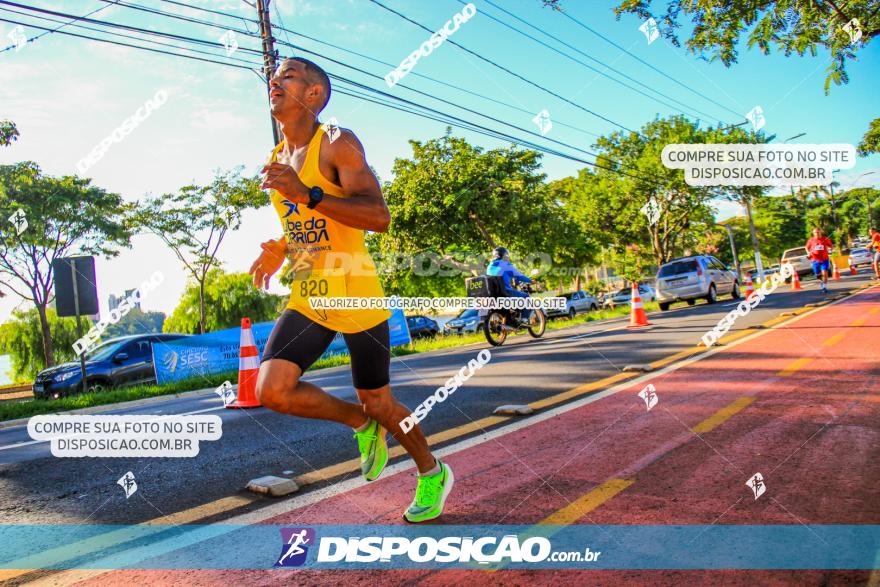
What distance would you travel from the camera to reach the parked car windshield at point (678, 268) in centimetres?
1961

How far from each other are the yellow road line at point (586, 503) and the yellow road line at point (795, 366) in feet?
11.7

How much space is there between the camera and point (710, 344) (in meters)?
7.96

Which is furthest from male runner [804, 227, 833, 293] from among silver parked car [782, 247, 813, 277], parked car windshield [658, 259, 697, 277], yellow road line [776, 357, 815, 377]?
silver parked car [782, 247, 813, 277]

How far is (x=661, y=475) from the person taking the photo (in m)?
2.86

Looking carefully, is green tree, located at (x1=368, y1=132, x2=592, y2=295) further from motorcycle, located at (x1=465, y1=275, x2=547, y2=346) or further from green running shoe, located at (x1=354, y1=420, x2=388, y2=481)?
green running shoe, located at (x1=354, y1=420, x2=388, y2=481)

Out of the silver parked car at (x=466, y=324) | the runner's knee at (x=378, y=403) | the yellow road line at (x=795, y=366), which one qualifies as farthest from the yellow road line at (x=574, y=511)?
the silver parked car at (x=466, y=324)

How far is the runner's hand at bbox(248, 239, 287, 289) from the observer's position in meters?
2.76

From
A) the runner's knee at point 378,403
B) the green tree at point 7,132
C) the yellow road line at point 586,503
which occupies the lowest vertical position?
the yellow road line at point 586,503

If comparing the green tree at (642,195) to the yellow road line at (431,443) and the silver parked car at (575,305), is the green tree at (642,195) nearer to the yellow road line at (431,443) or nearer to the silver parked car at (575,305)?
the silver parked car at (575,305)

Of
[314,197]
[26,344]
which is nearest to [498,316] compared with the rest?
[314,197]

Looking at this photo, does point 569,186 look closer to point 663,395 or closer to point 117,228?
point 117,228

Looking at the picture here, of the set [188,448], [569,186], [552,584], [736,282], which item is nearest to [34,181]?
[188,448]

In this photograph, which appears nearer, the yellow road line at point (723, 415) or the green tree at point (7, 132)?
the yellow road line at point (723, 415)

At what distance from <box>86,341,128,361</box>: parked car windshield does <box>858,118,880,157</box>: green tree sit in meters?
17.3
